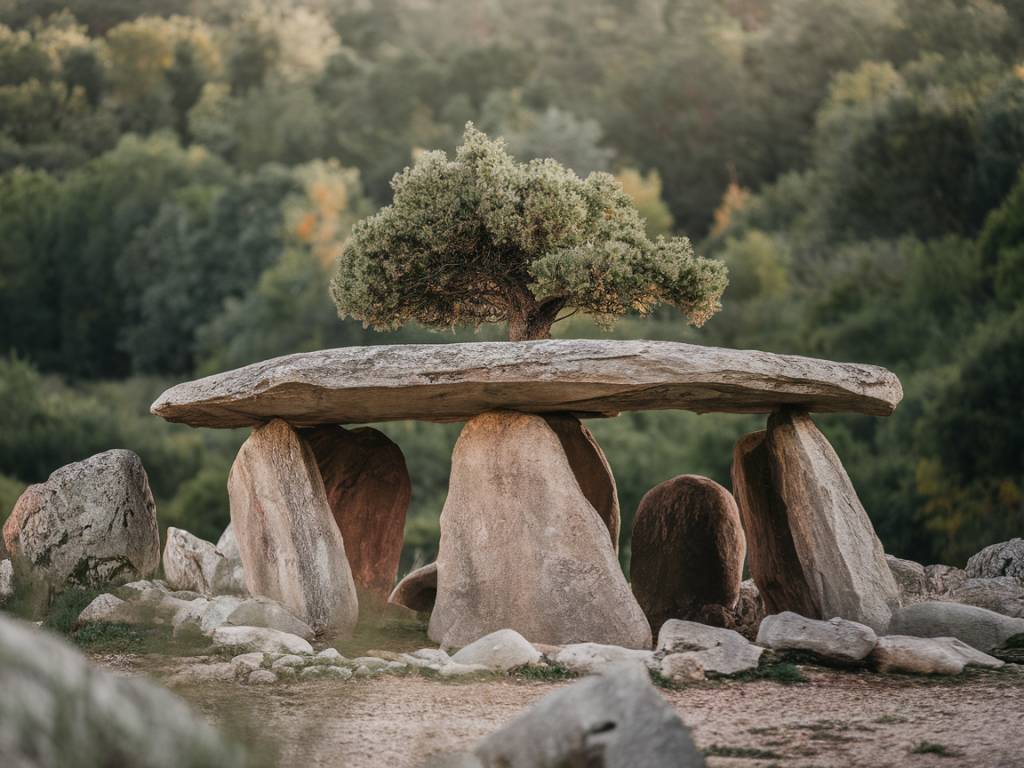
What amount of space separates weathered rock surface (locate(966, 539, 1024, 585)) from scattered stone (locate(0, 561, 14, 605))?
10773 millimetres

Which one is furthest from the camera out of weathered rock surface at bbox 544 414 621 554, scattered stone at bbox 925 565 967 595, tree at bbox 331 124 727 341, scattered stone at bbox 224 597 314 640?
scattered stone at bbox 925 565 967 595

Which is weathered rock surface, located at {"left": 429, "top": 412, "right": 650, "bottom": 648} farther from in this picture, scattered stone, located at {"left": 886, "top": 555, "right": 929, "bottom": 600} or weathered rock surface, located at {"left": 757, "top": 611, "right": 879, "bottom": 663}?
scattered stone, located at {"left": 886, "top": 555, "right": 929, "bottom": 600}

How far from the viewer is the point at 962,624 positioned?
1138 centimetres

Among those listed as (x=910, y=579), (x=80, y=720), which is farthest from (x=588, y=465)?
(x=80, y=720)

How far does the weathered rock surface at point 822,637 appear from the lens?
10.5 meters

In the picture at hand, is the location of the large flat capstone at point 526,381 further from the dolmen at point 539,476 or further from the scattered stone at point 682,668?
the scattered stone at point 682,668

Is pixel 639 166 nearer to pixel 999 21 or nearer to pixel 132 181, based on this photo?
pixel 999 21

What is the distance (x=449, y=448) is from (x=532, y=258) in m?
22.3

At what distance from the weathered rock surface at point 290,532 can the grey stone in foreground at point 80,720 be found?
26.2 ft

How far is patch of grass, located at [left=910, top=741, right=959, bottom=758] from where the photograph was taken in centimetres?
739

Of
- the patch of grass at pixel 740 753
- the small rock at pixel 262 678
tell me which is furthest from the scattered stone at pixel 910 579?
the small rock at pixel 262 678

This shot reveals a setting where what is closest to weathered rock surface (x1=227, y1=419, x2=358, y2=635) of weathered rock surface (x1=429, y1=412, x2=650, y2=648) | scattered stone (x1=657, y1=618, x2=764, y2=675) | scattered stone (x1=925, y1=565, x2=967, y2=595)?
weathered rock surface (x1=429, y1=412, x2=650, y2=648)

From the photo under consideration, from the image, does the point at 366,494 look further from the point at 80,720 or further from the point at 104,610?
the point at 80,720

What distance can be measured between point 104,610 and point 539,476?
170 inches
